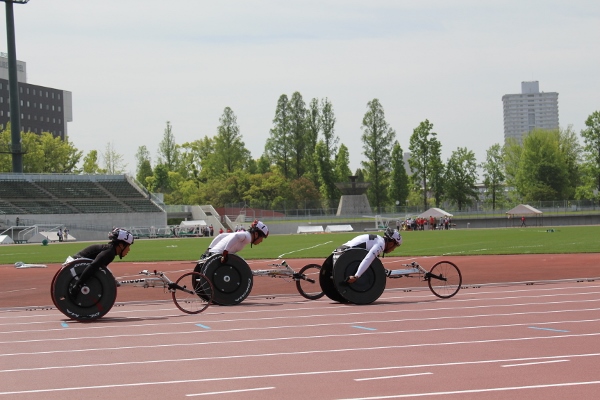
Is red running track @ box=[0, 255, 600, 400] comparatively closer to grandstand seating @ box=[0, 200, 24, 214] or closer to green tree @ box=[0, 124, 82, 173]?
grandstand seating @ box=[0, 200, 24, 214]

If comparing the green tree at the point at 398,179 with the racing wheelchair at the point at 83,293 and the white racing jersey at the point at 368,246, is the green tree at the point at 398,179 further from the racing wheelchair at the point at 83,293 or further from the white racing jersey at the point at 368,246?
the racing wheelchair at the point at 83,293

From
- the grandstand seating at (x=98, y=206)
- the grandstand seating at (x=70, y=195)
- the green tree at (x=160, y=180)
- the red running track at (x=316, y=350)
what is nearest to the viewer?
the red running track at (x=316, y=350)

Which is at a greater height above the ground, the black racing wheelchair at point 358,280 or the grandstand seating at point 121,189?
the grandstand seating at point 121,189

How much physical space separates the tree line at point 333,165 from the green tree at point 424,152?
140mm

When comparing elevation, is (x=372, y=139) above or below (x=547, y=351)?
above

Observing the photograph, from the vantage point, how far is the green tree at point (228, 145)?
12900cm

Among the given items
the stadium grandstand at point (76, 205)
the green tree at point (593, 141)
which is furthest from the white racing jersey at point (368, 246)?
the green tree at point (593, 141)

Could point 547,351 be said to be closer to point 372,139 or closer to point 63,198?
point 63,198

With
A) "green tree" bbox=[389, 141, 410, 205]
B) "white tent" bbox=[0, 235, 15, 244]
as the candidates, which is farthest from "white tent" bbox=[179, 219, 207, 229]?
"green tree" bbox=[389, 141, 410, 205]

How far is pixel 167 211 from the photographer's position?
99.2 m

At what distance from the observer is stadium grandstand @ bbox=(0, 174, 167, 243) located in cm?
8294

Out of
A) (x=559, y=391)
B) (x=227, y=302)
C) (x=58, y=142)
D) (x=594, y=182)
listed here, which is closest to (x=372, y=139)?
(x=594, y=182)

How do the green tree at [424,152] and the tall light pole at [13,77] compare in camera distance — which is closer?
the tall light pole at [13,77]

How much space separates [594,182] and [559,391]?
104m
